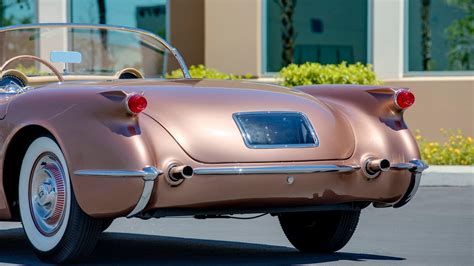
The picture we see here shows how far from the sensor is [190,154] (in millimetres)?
6414

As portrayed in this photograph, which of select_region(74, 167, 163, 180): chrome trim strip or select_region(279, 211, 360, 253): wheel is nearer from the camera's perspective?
select_region(74, 167, 163, 180): chrome trim strip

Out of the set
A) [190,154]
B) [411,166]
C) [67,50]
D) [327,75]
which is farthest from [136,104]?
[327,75]

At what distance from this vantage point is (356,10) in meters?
18.0

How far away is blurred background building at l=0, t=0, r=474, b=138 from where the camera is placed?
17.4 m

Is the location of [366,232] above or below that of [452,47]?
below

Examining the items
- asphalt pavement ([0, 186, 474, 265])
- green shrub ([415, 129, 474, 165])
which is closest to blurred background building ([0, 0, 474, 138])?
green shrub ([415, 129, 474, 165])

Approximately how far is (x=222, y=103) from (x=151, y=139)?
511mm

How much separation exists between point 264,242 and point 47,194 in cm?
194

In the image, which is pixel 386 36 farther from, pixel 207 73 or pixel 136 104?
pixel 136 104

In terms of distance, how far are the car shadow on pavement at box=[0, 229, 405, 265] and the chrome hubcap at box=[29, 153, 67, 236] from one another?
31cm

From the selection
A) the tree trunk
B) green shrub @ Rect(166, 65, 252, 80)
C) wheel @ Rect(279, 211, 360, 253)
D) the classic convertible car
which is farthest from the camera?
the tree trunk

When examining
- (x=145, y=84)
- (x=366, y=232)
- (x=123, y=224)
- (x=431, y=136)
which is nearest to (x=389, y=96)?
(x=145, y=84)

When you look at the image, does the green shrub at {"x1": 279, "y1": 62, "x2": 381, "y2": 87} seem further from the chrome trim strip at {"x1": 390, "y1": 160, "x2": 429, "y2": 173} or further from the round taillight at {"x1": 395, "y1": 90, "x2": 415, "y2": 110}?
the chrome trim strip at {"x1": 390, "y1": 160, "x2": 429, "y2": 173}

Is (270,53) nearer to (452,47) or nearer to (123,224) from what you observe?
(452,47)
